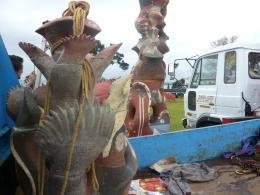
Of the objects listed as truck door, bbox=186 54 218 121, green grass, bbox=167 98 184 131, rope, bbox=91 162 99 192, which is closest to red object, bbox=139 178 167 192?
rope, bbox=91 162 99 192

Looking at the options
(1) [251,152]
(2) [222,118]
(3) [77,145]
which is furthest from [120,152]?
(2) [222,118]

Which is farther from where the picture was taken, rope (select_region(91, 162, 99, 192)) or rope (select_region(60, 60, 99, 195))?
rope (select_region(91, 162, 99, 192))

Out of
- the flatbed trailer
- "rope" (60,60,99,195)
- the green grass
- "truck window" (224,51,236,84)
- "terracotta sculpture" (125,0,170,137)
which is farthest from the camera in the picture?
the green grass

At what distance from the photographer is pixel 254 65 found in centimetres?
430

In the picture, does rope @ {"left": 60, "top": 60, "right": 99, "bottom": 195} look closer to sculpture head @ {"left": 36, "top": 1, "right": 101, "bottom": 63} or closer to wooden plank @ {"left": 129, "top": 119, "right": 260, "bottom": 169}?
sculpture head @ {"left": 36, "top": 1, "right": 101, "bottom": 63}

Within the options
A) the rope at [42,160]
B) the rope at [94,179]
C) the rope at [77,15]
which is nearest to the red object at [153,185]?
the rope at [94,179]

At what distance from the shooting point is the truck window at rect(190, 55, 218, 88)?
475 cm

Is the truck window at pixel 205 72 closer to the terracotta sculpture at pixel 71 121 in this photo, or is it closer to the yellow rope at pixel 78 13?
the terracotta sculpture at pixel 71 121

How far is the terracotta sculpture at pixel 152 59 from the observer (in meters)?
3.19

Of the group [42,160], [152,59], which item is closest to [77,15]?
[42,160]

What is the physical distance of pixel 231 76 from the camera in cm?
433

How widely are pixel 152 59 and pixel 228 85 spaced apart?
5.13 feet

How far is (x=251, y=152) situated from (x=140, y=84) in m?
1.11

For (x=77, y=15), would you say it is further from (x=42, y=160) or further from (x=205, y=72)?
(x=205, y=72)
